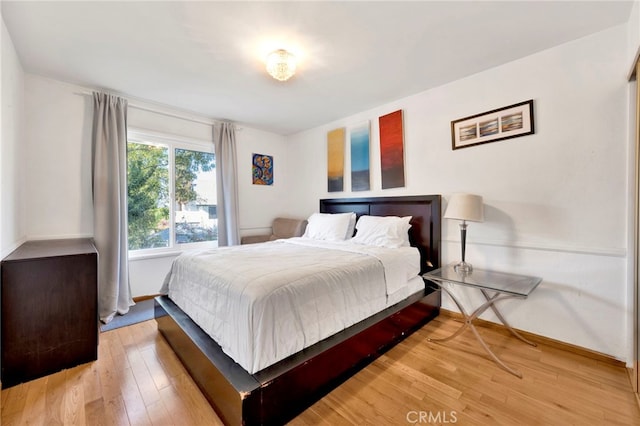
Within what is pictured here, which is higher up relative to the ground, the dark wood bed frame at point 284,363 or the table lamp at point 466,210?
the table lamp at point 466,210

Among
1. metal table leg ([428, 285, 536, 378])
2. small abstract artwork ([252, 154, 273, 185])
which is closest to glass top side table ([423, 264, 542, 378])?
metal table leg ([428, 285, 536, 378])

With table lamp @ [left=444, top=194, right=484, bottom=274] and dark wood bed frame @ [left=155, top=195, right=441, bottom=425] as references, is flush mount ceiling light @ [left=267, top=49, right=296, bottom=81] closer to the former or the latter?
table lamp @ [left=444, top=194, right=484, bottom=274]

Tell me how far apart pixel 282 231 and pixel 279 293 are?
2.77m

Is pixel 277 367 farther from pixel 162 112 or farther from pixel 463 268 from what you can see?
pixel 162 112

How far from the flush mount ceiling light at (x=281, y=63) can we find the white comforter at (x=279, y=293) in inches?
62.0

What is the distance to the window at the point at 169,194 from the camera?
10.7ft

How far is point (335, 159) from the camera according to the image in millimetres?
3943

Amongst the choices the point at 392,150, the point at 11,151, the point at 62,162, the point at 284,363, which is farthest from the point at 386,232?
the point at 62,162

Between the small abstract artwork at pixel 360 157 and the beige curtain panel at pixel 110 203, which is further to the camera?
the small abstract artwork at pixel 360 157

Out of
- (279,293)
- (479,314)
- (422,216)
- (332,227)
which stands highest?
(422,216)

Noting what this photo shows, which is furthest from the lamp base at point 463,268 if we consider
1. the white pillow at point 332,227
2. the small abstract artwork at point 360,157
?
the small abstract artwork at point 360,157

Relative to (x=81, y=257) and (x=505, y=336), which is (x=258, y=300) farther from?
(x=505, y=336)

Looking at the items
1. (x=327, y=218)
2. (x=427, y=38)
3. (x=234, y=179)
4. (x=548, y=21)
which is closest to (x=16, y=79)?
(x=234, y=179)

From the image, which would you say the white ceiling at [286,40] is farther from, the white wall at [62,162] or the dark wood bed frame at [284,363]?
the dark wood bed frame at [284,363]
